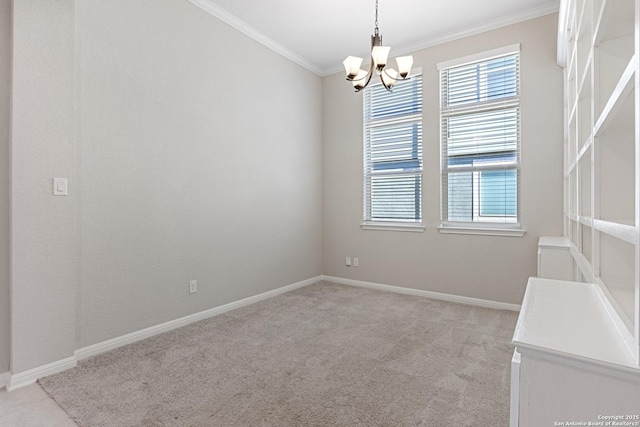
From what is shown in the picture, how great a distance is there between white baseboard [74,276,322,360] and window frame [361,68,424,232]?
1.55 meters

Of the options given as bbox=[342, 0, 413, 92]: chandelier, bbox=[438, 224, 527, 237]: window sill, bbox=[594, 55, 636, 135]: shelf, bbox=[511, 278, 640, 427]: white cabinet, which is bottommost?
bbox=[511, 278, 640, 427]: white cabinet

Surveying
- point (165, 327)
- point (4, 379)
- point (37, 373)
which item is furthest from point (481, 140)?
point (4, 379)

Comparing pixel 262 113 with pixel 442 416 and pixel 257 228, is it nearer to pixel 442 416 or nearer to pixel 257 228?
pixel 257 228

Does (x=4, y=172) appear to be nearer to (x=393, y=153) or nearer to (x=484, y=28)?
(x=393, y=153)

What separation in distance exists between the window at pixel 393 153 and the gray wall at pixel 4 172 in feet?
12.0

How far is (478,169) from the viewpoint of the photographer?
149 inches

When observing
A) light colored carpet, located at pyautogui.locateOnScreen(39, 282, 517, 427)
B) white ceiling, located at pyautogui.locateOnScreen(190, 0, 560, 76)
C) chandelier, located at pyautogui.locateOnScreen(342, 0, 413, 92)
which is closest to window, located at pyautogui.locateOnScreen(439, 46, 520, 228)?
white ceiling, located at pyautogui.locateOnScreen(190, 0, 560, 76)

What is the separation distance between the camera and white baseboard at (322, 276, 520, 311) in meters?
3.63

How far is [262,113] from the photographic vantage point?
396 cm

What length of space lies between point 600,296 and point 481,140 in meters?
2.89

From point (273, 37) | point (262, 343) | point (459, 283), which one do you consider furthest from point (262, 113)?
point (459, 283)

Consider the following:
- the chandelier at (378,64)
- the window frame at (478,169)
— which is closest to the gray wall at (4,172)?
the chandelier at (378,64)

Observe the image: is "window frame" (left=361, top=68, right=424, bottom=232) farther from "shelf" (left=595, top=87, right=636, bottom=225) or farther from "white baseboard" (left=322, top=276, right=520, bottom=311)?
"shelf" (left=595, top=87, right=636, bottom=225)

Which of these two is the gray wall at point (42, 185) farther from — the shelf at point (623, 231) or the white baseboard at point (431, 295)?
the white baseboard at point (431, 295)
